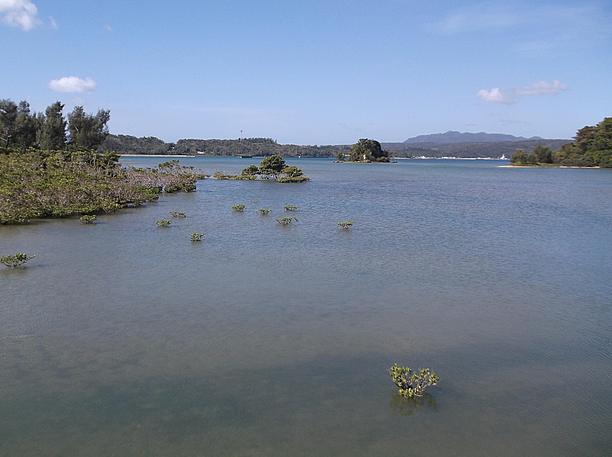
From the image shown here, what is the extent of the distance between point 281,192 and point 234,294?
38307 mm

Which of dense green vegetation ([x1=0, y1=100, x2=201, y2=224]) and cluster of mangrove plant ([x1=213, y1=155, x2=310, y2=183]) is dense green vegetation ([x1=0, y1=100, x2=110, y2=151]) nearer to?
dense green vegetation ([x1=0, y1=100, x2=201, y2=224])

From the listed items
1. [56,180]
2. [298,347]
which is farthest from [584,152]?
[298,347]

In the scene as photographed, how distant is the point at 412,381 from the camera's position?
363 inches

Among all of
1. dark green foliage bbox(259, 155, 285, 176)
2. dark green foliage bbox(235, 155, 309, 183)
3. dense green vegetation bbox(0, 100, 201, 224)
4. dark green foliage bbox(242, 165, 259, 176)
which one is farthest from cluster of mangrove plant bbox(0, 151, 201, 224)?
dark green foliage bbox(259, 155, 285, 176)

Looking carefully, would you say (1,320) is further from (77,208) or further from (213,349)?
(77,208)

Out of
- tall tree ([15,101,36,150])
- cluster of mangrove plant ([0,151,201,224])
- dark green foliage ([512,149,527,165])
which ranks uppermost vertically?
tall tree ([15,101,36,150])

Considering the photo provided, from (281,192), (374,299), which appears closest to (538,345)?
(374,299)

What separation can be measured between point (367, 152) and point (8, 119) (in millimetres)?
121759

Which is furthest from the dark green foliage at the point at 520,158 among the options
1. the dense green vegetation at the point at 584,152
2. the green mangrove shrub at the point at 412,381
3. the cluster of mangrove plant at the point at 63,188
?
the green mangrove shrub at the point at 412,381

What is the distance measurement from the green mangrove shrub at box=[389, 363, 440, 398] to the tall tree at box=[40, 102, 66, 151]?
66.3m

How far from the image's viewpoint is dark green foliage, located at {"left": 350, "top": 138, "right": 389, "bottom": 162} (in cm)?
17088

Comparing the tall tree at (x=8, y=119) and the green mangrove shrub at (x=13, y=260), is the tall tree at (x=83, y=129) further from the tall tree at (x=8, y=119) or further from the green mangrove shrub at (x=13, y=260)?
the green mangrove shrub at (x=13, y=260)

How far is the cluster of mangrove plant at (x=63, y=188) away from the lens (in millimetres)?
27156

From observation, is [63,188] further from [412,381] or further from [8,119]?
[8,119]
